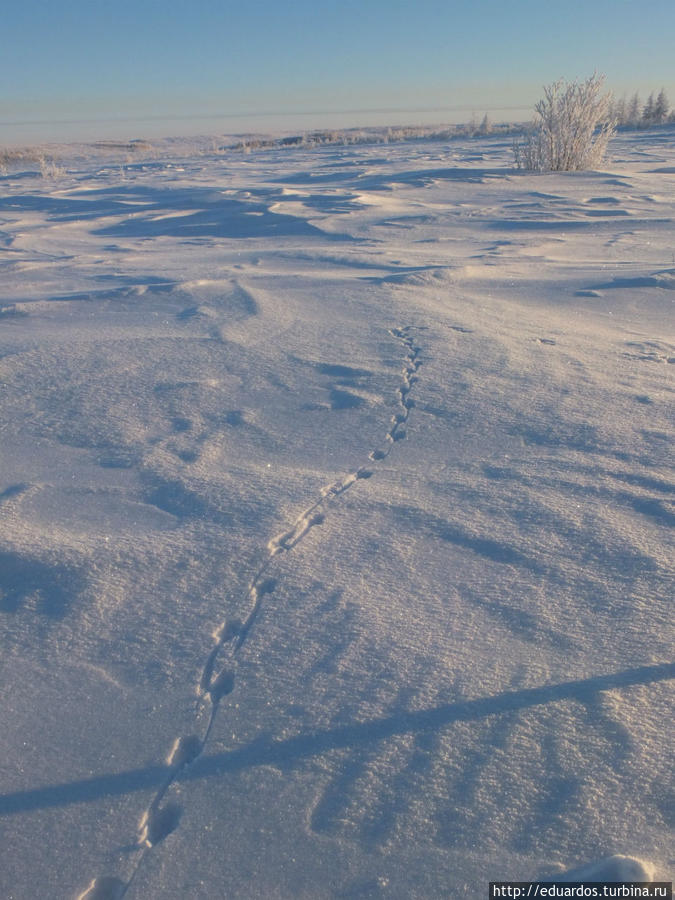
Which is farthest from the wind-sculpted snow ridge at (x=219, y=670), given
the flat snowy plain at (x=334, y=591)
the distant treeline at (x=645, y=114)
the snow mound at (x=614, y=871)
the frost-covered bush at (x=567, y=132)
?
the distant treeline at (x=645, y=114)

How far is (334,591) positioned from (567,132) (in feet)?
28.3

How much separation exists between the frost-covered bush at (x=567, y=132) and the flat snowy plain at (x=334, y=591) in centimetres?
566

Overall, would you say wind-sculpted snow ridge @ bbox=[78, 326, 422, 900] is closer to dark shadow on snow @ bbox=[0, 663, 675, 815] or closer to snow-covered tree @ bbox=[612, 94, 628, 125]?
dark shadow on snow @ bbox=[0, 663, 675, 815]

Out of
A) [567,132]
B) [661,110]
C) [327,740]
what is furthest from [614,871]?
[661,110]

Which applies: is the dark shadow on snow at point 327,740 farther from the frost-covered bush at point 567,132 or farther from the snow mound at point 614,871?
the frost-covered bush at point 567,132

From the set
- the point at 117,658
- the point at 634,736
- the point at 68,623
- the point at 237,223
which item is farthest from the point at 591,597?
the point at 237,223

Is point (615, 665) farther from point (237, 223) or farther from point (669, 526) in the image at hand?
point (237, 223)

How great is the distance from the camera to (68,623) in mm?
1673

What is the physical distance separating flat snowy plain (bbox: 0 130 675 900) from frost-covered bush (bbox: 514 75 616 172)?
566cm

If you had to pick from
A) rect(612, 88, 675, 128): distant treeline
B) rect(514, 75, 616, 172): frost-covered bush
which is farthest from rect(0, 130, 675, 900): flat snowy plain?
rect(612, 88, 675, 128): distant treeline

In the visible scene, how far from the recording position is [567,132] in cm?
877

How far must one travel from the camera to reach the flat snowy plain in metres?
1.20

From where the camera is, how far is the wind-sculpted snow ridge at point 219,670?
1184 millimetres

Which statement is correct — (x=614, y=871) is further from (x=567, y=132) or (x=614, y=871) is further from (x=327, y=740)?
(x=567, y=132)
